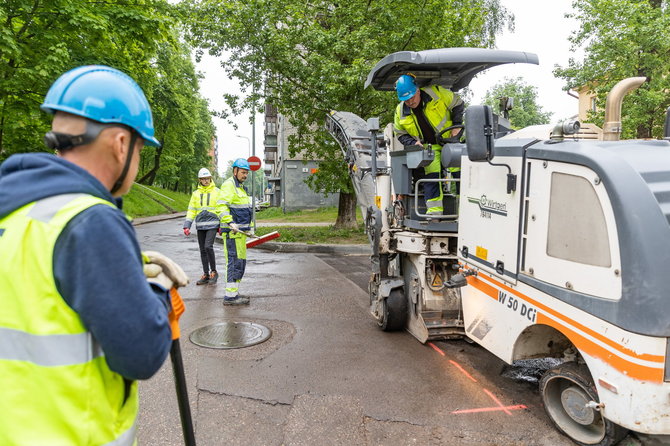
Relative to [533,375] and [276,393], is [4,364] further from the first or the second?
[533,375]

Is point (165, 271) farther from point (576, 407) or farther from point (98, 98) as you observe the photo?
point (576, 407)

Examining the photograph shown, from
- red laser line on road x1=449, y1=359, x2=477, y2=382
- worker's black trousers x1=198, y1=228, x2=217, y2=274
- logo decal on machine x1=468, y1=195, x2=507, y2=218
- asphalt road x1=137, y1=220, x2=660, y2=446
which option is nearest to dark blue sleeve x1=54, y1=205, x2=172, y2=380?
asphalt road x1=137, y1=220, x2=660, y2=446

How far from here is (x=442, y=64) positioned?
16.9ft

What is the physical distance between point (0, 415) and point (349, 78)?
35.9ft

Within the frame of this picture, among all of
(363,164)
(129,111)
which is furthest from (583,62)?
(129,111)

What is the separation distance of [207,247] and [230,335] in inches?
131

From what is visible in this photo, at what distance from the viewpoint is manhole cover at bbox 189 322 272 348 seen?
204 inches

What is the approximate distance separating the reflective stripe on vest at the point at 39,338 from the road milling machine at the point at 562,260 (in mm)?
2611

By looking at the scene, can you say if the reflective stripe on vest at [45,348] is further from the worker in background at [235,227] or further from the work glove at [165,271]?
the worker in background at [235,227]

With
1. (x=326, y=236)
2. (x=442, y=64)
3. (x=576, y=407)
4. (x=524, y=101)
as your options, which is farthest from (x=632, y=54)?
(x=524, y=101)

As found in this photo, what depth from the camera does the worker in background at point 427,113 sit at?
516 cm

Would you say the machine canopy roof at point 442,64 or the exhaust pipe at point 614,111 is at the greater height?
the machine canopy roof at point 442,64

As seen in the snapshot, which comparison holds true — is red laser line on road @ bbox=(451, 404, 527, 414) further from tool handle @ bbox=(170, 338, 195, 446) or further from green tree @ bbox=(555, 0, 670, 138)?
green tree @ bbox=(555, 0, 670, 138)

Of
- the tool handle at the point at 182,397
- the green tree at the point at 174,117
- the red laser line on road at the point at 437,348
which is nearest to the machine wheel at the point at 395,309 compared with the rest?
the red laser line on road at the point at 437,348
